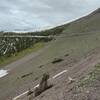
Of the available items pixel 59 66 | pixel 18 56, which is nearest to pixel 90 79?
pixel 59 66

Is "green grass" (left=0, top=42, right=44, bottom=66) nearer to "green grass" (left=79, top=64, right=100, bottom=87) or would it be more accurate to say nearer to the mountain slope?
the mountain slope

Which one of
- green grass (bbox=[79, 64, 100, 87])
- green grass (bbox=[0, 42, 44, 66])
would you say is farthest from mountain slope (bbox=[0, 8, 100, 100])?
green grass (bbox=[0, 42, 44, 66])

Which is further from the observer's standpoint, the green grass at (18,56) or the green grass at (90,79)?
the green grass at (18,56)

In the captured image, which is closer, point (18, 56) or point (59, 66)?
point (59, 66)

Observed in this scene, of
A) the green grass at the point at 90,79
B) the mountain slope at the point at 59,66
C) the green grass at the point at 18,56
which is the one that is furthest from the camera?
the green grass at the point at 18,56

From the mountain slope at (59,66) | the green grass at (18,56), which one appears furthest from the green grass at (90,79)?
the green grass at (18,56)

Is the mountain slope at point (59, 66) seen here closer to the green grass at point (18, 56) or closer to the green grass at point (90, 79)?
the green grass at point (90, 79)

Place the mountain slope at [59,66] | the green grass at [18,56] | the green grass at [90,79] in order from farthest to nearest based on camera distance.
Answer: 1. the green grass at [18,56]
2. the mountain slope at [59,66]
3. the green grass at [90,79]

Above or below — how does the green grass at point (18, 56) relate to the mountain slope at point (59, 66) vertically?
below

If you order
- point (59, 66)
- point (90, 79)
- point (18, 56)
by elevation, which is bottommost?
point (18, 56)

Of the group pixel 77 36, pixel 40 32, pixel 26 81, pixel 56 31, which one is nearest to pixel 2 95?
pixel 26 81

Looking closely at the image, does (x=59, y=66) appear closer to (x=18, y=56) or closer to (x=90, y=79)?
(x=90, y=79)

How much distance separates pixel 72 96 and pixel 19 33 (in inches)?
3712

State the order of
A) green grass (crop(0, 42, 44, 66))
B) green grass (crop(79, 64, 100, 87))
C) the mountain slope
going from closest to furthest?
green grass (crop(79, 64, 100, 87)) < the mountain slope < green grass (crop(0, 42, 44, 66))
